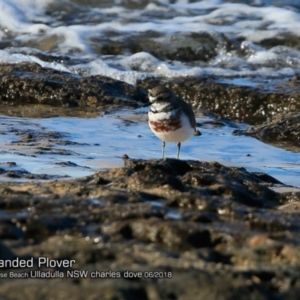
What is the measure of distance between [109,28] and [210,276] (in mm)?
9921

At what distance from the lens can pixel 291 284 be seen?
2.54 meters

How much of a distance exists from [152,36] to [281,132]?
4.87 meters

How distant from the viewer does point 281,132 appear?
7363 millimetres

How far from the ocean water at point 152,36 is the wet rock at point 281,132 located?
97.6 inches

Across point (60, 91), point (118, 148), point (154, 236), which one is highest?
point (154, 236)

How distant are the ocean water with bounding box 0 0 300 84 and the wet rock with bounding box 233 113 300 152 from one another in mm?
2479

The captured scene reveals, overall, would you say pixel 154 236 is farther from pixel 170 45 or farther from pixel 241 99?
pixel 170 45

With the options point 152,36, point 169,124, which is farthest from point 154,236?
point 152,36

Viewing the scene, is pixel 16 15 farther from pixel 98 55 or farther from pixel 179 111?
pixel 179 111

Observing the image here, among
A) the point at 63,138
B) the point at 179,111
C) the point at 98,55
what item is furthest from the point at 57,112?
the point at 98,55

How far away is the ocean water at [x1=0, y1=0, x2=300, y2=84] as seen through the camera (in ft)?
33.9

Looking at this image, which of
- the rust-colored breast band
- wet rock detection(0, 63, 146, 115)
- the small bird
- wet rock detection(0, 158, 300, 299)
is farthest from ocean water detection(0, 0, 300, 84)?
wet rock detection(0, 158, 300, 299)

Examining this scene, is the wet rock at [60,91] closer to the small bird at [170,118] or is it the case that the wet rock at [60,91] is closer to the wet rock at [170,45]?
the small bird at [170,118]

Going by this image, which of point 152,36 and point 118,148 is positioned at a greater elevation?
point 152,36
